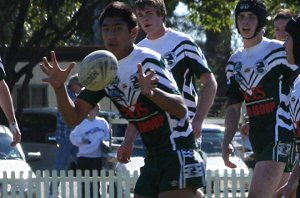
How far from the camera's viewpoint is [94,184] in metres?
14.9

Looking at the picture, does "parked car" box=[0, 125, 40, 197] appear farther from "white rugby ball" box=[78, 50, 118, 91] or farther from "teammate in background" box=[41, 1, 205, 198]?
"white rugby ball" box=[78, 50, 118, 91]

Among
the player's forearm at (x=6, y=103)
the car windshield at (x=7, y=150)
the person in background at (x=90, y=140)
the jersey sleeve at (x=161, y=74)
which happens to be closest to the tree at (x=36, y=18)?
the person in background at (x=90, y=140)

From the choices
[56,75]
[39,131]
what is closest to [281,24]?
[56,75]

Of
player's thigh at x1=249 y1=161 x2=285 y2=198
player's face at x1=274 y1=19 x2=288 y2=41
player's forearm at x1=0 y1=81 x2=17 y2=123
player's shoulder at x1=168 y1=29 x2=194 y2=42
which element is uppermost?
player's face at x1=274 y1=19 x2=288 y2=41

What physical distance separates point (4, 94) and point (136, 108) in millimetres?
2313

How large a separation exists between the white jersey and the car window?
670 cm

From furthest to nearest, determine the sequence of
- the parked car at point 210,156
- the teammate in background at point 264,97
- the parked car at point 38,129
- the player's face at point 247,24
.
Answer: the parked car at point 38,129 < the parked car at point 210,156 < the player's face at point 247,24 < the teammate in background at point 264,97

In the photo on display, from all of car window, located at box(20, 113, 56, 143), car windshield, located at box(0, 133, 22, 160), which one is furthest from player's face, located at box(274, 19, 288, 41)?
car window, located at box(20, 113, 56, 143)

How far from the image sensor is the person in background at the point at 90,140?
16.3m

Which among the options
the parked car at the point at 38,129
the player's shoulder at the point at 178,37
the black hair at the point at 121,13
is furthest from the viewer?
the parked car at the point at 38,129

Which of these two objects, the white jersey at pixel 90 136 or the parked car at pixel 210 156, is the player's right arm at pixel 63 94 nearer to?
the parked car at pixel 210 156

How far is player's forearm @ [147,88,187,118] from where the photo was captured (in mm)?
7207

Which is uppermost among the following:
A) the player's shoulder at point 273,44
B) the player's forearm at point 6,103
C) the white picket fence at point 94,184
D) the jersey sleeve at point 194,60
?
the player's shoulder at point 273,44

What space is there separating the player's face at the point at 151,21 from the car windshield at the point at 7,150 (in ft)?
23.0
